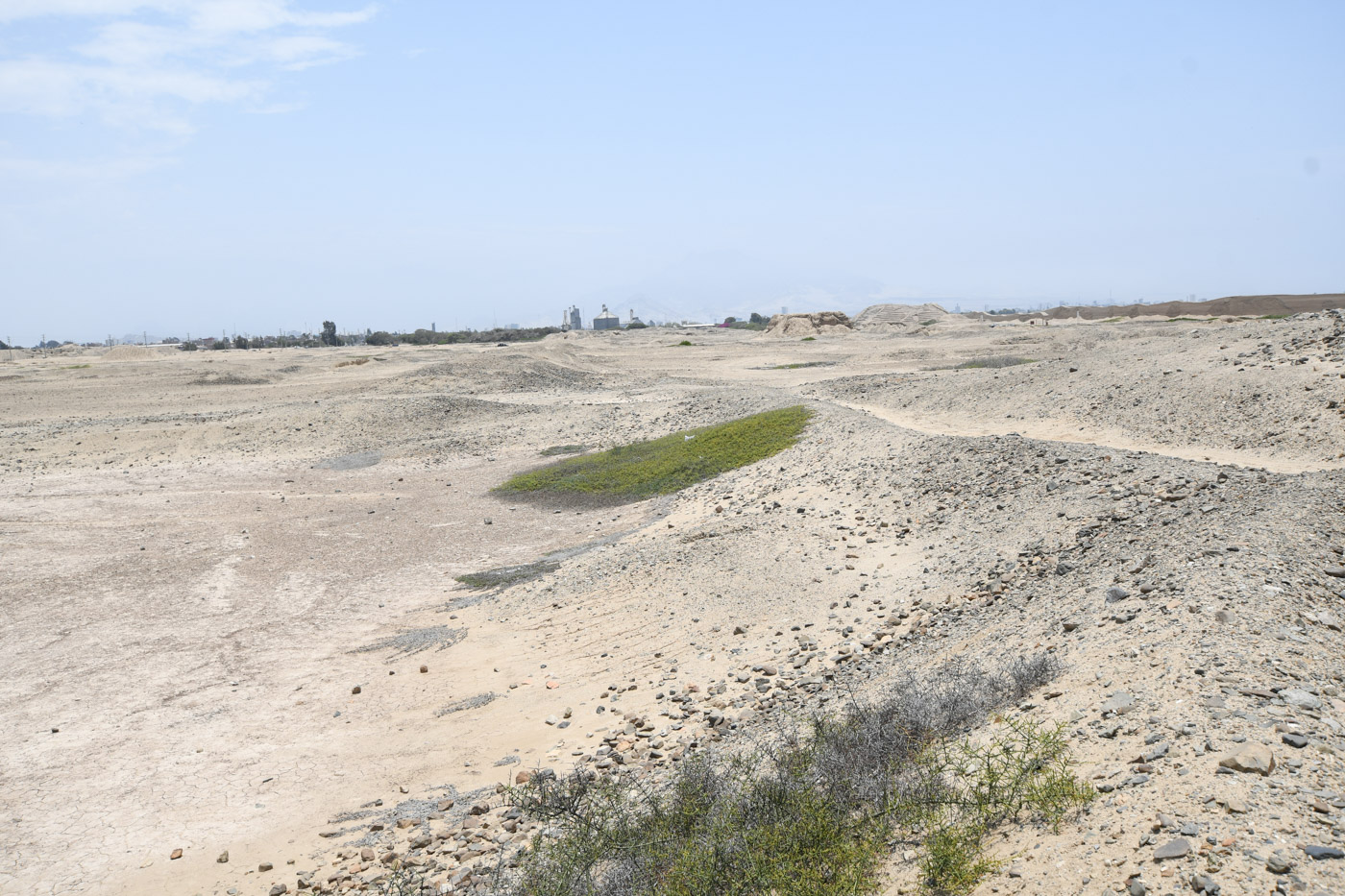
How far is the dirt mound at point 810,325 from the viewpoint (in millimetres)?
70938

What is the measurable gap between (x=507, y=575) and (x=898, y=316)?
78955 millimetres

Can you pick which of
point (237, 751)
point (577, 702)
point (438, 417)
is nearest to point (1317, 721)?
point (577, 702)

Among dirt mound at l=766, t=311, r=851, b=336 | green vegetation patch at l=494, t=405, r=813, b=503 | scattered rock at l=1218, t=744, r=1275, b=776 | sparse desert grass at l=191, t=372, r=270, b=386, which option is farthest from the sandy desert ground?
dirt mound at l=766, t=311, r=851, b=336

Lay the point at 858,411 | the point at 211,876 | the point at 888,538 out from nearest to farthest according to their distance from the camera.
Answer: the point at 211,876 < the point at 888,538 < the point at 858,411

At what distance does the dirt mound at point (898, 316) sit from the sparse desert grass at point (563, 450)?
56594mm

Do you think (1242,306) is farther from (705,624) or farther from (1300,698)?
(1300,698)

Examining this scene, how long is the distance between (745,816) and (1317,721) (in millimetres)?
3584

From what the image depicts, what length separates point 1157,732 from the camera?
209 inches

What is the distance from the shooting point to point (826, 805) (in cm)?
577

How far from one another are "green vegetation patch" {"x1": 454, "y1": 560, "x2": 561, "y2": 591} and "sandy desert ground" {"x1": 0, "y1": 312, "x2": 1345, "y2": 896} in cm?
27

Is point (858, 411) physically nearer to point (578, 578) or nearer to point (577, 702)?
point (578, 578)

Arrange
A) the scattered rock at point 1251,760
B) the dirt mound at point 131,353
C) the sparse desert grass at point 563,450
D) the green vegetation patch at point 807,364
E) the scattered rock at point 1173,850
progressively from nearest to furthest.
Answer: the scattered rock at point 1173,850 → the scattered rock at point 1251,760 → the sparse desert grass at point 563,450 → the green vegetation patch at point 807,364 → the dirt mound at point 131,353

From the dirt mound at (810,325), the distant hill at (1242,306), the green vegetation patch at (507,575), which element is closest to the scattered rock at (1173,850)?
the green vegetation patch at (507,575)

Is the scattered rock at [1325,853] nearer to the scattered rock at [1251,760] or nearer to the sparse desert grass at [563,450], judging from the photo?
the scattered rock at [1251,760]
